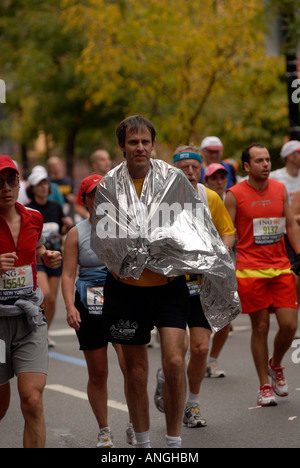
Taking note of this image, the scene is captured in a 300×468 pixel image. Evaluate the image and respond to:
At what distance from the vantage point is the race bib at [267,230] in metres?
7.94

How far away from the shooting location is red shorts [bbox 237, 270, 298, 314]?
311 inches

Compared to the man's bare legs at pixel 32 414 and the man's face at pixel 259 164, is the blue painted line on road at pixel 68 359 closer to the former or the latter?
the man's face at pixel 259 164

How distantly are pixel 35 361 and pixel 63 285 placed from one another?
1099 millimetres

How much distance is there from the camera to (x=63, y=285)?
6539mm

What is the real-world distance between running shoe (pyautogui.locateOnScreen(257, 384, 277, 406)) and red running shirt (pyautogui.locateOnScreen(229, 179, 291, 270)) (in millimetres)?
970

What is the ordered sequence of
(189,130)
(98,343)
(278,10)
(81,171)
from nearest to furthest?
1. (98,343)
2. (278,10)
3. (189,130)
4. (81,171)

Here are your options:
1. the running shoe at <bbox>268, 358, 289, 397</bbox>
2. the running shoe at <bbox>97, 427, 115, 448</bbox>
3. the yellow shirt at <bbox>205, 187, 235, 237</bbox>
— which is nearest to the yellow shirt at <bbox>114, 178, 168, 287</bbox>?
the running shoe at <bbox>97, 427, 115, 448</bbox>

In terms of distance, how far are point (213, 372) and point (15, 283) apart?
3946mm

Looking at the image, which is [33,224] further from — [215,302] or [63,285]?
[215,302]

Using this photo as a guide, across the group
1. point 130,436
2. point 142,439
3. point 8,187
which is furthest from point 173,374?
point 8,187

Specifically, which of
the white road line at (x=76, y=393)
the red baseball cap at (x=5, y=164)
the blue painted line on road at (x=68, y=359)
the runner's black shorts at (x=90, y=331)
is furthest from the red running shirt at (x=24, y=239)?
the blue painted line on road at (x=68, y=359)
